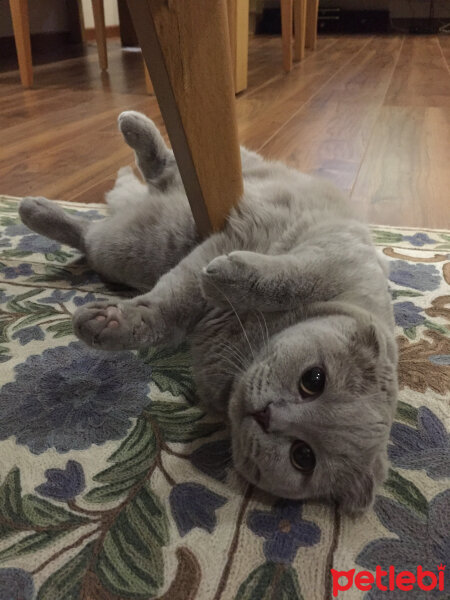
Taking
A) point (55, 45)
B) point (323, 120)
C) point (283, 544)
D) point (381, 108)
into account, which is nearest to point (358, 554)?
point (283, 544)

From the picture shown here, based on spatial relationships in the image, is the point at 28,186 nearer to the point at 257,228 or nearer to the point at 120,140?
the point at 120,140

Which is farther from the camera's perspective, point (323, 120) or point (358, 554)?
point (323, 120)

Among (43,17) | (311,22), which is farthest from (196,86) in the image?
(43,17)

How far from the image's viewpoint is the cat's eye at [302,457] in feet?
2.44

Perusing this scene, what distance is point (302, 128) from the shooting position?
2.48 meters

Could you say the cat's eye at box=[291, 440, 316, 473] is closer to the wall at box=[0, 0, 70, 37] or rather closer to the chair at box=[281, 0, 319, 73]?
the chair at box=[281, 0, 319, 73]

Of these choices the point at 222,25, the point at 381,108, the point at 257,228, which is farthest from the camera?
the point at 381,108

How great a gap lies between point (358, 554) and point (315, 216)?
2.07 feet

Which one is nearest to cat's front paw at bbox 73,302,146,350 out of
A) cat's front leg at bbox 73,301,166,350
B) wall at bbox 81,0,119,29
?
cat's front leg at bbox 73,301,166,350

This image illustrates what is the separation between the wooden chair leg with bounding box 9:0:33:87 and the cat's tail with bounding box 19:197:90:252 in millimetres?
2289

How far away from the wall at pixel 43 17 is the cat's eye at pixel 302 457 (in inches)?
185

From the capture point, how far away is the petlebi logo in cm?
63

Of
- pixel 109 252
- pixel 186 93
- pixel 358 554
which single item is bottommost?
pixel 358 554

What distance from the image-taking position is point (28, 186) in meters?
1.78
